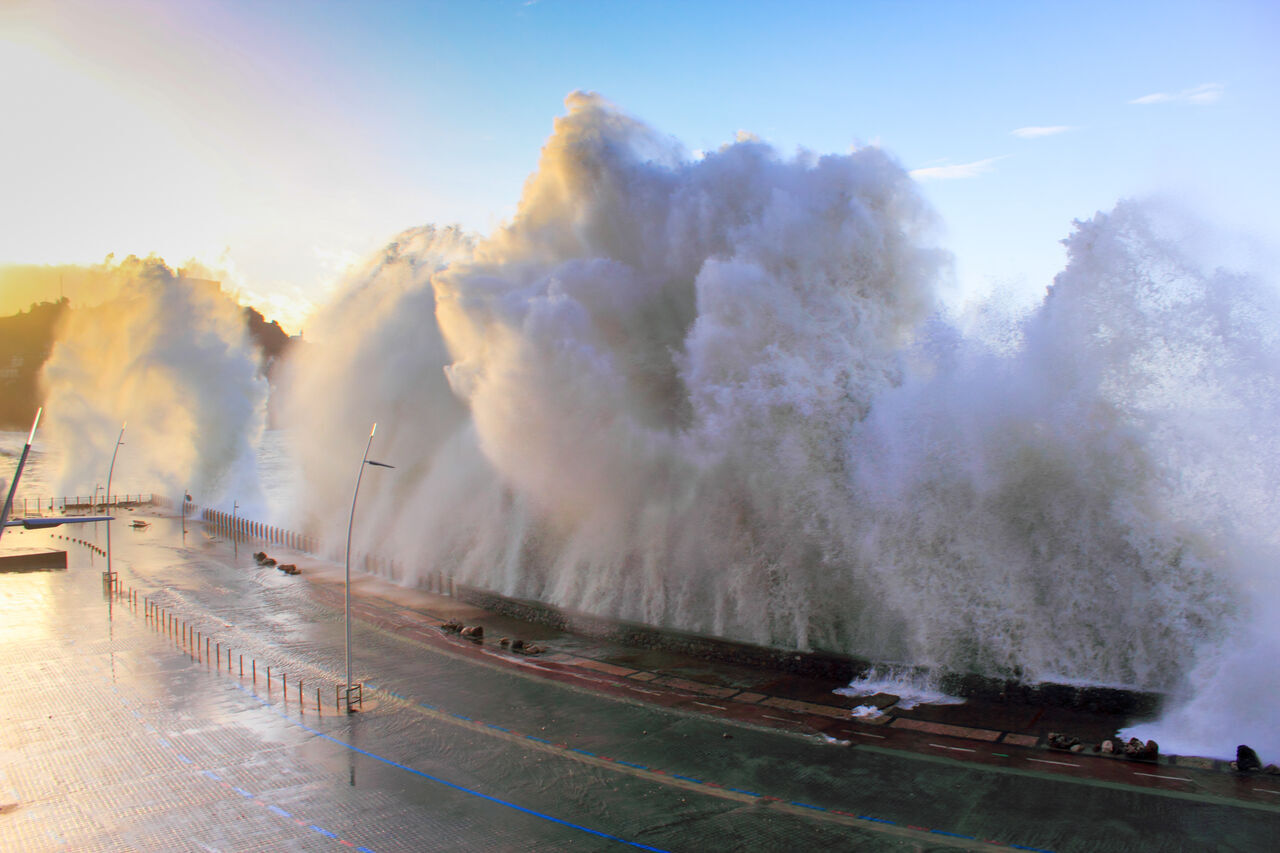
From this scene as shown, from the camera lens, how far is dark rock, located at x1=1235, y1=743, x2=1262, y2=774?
12664 millimetres

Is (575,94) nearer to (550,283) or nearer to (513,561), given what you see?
(550,283)

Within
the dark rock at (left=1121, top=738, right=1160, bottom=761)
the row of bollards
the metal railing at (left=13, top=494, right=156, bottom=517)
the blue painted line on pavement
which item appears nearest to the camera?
the blue painted line on pavement

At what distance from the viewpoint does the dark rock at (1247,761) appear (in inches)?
499

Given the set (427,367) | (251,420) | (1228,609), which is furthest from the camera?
(251,420)

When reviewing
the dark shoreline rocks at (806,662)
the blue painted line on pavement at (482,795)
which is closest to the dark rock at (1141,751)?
the dark shoreline rocks at (806,662)

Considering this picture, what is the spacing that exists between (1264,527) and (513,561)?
1908cm

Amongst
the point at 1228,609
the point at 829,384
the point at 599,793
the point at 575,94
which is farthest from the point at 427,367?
the point at 1228,609

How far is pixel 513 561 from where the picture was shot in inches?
1021

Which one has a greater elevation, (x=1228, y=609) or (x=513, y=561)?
(x=1228, y=609)

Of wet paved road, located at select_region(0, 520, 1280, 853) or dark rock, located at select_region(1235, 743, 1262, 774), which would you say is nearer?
wet paved road, located at select_region(0, 520, 1280, 853)

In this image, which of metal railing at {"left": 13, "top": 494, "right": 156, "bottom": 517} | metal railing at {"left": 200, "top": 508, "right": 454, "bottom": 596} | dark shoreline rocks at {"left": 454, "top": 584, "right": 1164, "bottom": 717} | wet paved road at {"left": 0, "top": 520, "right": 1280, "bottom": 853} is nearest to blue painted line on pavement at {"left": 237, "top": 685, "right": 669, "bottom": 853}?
wet paved road at {"left": 0, "top": 520, "right": 1280, "bottom": 853}

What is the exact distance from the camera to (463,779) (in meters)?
12.9

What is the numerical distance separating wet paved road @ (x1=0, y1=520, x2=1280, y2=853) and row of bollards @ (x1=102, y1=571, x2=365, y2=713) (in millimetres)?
176

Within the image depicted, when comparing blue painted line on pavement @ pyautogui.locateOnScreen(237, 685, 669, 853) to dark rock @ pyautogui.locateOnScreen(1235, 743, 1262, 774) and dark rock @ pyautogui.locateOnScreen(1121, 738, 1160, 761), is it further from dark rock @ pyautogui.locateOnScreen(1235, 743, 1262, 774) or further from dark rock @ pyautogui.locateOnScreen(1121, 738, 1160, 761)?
dark rock @ pyautogui.locateOnScreen(1235, 743, 1262, 774)
